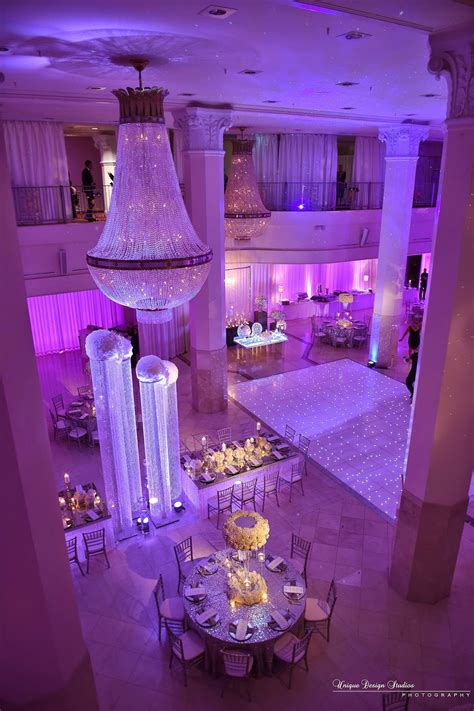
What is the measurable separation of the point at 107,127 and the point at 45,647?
47.6 feet

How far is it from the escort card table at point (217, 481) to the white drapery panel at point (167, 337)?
6.36 m

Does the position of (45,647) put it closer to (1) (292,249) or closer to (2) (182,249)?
(2) (182,249)

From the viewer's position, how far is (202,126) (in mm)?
11352

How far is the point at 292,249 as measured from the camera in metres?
17.8

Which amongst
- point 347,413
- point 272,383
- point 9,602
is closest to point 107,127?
point 272,383

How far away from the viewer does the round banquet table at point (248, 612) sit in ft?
21.6

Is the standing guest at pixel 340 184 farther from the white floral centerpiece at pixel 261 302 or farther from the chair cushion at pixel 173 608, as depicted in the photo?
the chair cushion at pixel 173 608

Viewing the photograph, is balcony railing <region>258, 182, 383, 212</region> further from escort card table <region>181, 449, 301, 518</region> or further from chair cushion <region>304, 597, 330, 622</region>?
chair cushion <region>304, 597, 330, 622</region>

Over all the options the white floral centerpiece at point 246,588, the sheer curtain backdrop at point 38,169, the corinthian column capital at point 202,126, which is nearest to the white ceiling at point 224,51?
the corinthian column capital at point 202,126

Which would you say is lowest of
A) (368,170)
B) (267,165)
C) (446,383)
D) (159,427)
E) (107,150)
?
(159,427)

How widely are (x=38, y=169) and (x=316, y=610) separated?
12158 millimetres

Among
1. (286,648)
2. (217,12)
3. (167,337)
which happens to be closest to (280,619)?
(286,648)

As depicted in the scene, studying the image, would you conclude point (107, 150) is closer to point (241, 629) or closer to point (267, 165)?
point (267, 165)

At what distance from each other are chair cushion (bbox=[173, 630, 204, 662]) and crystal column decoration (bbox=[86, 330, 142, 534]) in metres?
2.72
